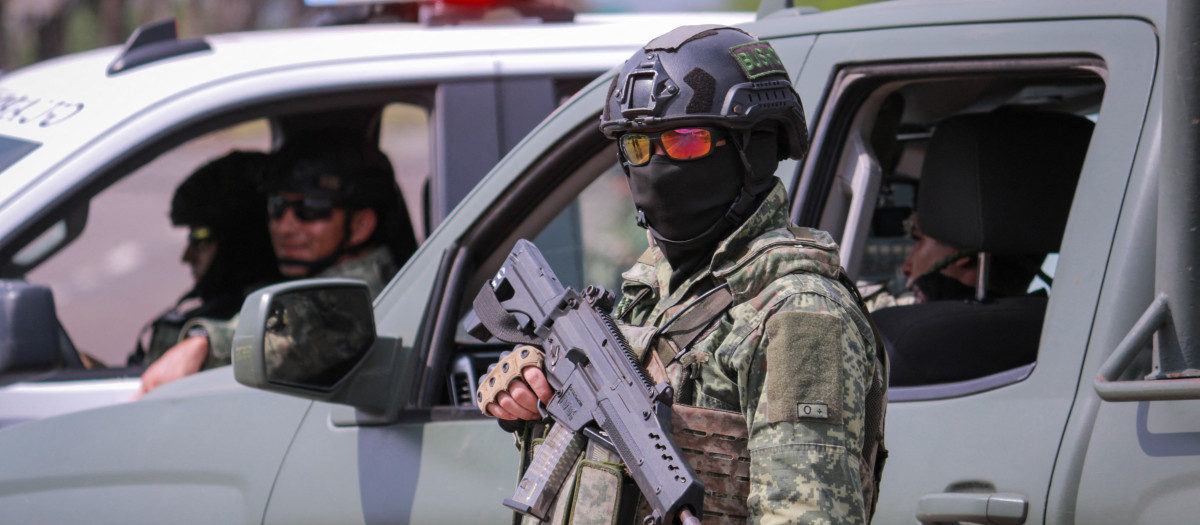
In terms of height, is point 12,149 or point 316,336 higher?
point 12,149

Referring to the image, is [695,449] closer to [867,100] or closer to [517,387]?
[517,387]

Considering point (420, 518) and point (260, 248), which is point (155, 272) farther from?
point (420, 518)

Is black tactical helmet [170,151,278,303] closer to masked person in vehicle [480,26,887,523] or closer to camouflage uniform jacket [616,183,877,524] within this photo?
masked person in vehicle [480,26,887,523]

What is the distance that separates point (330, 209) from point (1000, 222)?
2.67 metres

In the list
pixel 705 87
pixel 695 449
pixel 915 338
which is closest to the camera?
pixel 695 449

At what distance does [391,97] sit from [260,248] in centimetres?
123

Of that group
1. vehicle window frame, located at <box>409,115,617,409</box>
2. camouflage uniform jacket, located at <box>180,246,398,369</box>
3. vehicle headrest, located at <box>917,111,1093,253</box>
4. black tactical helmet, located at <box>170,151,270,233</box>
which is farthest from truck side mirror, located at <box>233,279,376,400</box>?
black tactical helmet, located at <box>170,151,270,233</box>

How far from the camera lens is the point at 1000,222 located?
242 cm

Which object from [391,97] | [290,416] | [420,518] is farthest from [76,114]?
[420,518]

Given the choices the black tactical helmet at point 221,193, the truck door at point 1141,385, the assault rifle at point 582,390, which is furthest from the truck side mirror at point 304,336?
the black tactical helmet at point 221,193

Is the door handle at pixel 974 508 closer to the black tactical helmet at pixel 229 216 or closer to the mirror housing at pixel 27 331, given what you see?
the mirror housing at pixel 27 331

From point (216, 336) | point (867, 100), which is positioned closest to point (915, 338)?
point (867, 100)

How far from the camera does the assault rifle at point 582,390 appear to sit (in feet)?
4.99

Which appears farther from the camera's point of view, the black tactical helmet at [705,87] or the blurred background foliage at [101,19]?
the blurred background foliage at [101,19]
